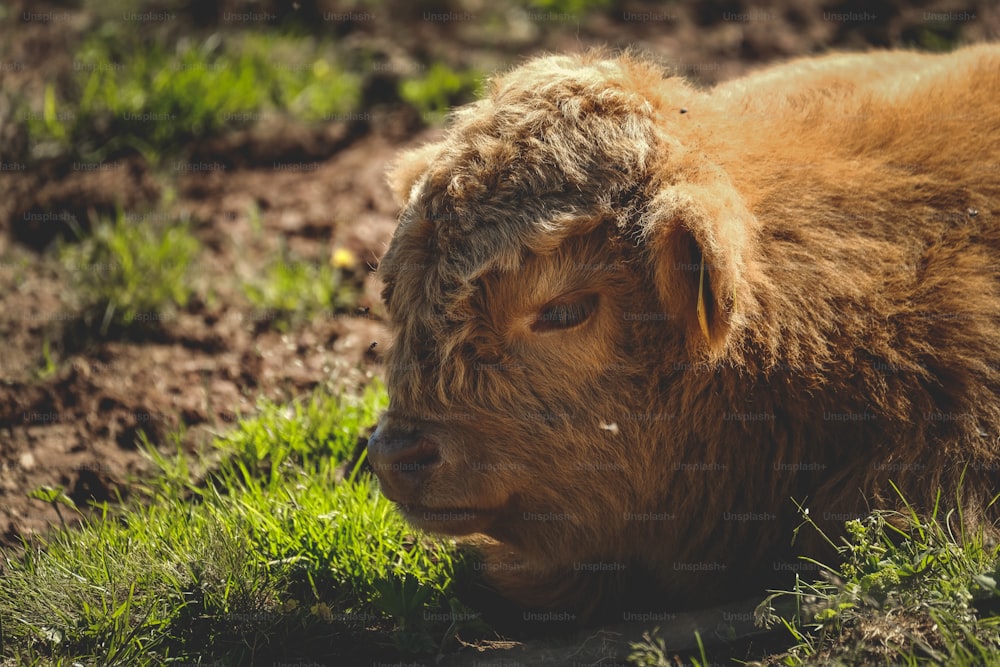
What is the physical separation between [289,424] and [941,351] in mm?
3020

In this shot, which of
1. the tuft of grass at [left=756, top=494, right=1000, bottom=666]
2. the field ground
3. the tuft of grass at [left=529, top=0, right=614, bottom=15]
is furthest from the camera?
the tuft of grass at [left=529, top=0, right=614, bottom=15]

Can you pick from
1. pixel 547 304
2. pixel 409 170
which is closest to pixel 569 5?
pixel 409 170

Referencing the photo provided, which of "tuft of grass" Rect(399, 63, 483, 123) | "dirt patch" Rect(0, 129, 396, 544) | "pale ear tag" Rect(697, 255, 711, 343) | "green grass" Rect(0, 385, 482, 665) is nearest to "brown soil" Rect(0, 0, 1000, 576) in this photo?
"dirt patch" Rect(0, 129, 396, 544)

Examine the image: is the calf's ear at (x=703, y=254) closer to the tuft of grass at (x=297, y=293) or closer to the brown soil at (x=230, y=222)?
the brown soil at (x=230, y=222)

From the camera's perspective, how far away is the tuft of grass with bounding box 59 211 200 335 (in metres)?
5.84

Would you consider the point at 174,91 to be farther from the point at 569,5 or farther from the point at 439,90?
the point at 569,5

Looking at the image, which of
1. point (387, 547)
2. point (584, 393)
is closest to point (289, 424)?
point (387, 547)

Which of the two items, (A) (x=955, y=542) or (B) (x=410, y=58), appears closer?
(A) (x=955, y=542)

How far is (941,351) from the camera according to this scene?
3.61m

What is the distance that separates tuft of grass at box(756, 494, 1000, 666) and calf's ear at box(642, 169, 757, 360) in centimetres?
81

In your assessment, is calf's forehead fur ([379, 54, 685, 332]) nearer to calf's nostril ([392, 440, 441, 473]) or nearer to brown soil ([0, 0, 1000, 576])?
calf's nostril ([392, 440, 441, 473])

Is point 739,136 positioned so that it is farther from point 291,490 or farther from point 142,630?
point 142,630

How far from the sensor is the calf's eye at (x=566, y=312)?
3.63 m

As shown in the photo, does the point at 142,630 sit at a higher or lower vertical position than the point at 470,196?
lower
